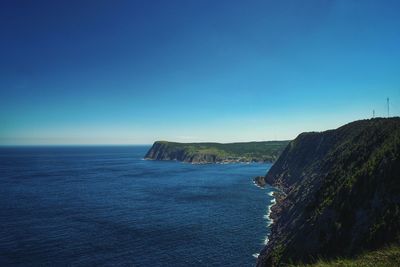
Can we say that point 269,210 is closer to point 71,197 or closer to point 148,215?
point 148,215

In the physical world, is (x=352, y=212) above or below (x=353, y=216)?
above

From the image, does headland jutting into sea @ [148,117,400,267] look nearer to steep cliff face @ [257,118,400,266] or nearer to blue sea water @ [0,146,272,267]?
steep cliff face @ [257,118,400,266]

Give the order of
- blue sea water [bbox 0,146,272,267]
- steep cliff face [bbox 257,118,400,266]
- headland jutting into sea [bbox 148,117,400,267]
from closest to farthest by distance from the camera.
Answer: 1. headland jutting into sea [bbox 148,117,400,267]
2. steep cliff face [bbox 257,118,400,266]
3. blue sea water [bbox 0,146,272,267]

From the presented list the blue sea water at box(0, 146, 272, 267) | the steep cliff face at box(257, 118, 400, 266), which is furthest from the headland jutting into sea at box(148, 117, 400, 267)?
the blue sea water at box(0, 146, 272, 267)

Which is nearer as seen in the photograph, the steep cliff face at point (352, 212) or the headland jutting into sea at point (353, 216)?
the headland jutting into sea at point (353, 216)

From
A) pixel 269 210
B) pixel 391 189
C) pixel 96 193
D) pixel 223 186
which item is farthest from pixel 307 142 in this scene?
pixel 391 189

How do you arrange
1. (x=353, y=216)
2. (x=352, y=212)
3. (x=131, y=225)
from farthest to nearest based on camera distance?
(x=131, y=225), (x=352, y=212), (x=353, y=216)

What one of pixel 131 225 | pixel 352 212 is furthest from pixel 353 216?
pixel 131 225

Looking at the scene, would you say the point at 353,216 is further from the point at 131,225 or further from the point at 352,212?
the point at 131,225

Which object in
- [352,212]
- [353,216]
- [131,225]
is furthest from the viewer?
[131,225]

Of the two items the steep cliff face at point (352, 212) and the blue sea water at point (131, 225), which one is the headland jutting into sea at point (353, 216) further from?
the blue sea water at point (131, 225)

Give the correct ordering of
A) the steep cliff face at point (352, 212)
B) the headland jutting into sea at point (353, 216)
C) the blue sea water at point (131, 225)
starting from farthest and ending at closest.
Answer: the blue sea water at point (131, 225) < the steep cliff face at point (352, 212) < the headland jutting into sea at point (353, 216)

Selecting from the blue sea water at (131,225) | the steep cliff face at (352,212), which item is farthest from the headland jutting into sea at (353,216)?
the blue sea water at (131,225)
